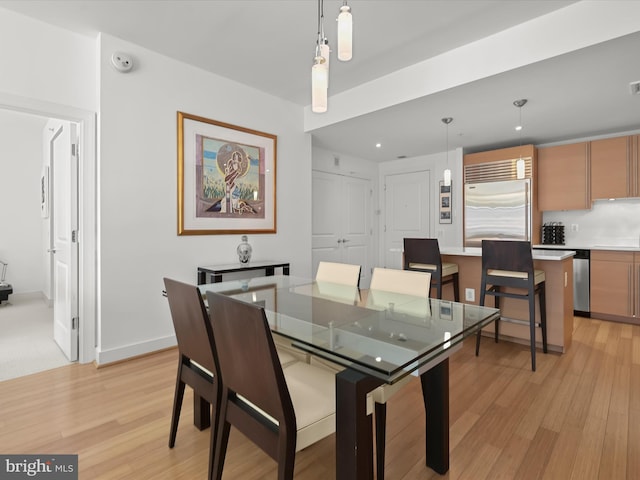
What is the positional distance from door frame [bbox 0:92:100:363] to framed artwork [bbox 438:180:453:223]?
Result: 483 centimetres

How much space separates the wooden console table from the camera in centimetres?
309

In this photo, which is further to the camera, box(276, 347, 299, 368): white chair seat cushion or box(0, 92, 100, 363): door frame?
box(0, 92, 100, 363): door frame

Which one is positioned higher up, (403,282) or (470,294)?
(403,282)

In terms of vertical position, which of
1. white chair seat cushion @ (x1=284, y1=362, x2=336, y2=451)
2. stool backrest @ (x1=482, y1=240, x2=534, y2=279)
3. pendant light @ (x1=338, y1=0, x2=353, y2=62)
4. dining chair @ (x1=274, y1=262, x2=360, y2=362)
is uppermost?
pendant light @ (x1=338, y1=0, x2=353, y2=62)

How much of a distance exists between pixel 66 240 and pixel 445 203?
5.10 m

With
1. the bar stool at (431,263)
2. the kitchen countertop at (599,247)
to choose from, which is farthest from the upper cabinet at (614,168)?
the bar stool at (431,263)

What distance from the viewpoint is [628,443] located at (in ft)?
5.63

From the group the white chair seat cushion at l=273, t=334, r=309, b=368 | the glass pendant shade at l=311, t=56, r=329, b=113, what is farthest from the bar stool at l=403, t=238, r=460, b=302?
the glass pendant shade at l=311, t=56, r=329, b=113

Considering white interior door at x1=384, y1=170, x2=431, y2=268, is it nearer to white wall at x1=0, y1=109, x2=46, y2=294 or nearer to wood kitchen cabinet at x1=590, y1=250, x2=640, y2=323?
wood kitchen cabinet at x1=590, y1=250, x2=640, y2=323

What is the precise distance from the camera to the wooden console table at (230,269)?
122 inches

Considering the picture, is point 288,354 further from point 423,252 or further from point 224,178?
point 224,178

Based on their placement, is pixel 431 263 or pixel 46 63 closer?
pixel 46 63

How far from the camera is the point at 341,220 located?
5.73 m

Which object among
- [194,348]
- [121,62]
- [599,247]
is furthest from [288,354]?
[599,247]
